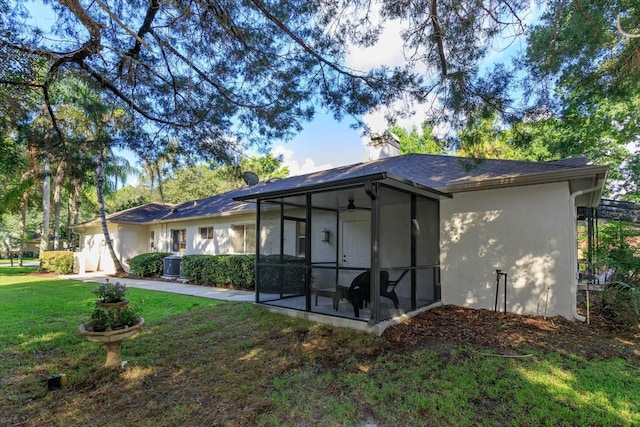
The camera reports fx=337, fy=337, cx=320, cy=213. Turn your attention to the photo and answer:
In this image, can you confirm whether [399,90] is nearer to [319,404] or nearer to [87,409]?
[319,404]

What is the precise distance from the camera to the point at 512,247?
21.5ft

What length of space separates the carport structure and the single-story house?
0.03m

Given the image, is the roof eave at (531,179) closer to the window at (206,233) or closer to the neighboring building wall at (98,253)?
the window at (206,233)

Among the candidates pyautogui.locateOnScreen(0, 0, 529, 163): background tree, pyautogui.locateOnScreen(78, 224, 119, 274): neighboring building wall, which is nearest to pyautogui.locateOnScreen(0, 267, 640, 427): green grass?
pyautogui.locateOnScreen(0, 0, 529, 163): background tree

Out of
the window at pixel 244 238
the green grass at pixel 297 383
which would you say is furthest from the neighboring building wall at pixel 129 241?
the green grass at pixel 297 383

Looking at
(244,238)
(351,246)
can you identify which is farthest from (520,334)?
(244,238)

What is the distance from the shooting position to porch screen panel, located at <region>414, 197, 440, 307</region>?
25.5 ft

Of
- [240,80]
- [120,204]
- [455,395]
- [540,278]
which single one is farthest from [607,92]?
[120,204]

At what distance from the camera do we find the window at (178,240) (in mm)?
15249

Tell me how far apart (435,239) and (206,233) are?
9535mm

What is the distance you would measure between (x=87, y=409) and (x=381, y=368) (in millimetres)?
3204

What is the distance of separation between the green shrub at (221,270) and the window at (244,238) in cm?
89

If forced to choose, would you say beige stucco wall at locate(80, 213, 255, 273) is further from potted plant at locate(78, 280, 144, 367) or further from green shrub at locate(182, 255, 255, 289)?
potted plant at locate(78, 280, 144, 367)

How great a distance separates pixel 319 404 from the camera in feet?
11.2
